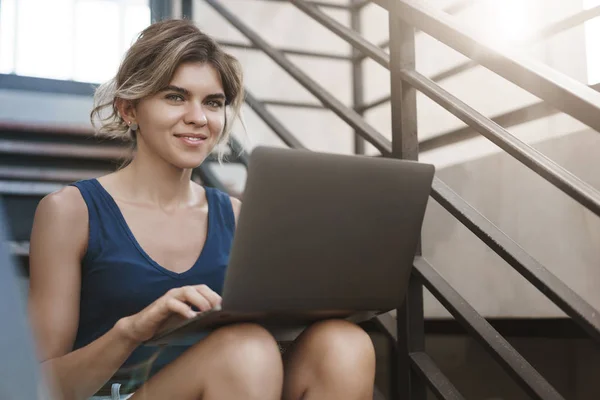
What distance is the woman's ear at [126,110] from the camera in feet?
4.09

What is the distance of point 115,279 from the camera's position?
1141 millimetres

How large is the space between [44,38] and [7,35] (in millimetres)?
142

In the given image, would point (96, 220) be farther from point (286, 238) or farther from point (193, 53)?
point (286, 238)

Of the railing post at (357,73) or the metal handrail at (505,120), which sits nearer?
the metal handrail at (505,120)

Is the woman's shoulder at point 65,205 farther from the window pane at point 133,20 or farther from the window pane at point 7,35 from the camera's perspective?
the window pane at point 133,20

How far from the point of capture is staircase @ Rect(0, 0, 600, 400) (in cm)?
86

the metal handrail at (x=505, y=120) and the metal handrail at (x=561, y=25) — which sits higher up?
the metal handrail at (x=561, y=25)

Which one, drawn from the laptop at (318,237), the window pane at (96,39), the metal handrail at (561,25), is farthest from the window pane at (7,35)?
the laptop at (318,237)

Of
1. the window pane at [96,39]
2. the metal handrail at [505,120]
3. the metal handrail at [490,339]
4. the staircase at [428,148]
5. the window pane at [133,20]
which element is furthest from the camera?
the window pane at [133,20]

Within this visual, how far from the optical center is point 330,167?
801mm

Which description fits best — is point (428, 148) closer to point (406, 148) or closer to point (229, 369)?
point (406, 148)

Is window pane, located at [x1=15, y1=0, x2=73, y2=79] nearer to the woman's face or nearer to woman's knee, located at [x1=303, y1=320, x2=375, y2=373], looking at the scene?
the woman's face

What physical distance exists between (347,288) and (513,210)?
87 centimetres

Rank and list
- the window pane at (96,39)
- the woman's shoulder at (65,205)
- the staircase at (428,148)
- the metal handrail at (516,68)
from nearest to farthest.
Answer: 1. the metal handrail at (516,68)
2. the staircase at (428,148)
3. the woman's shoulder at (65,205)
4. the window pane at (96,39)
